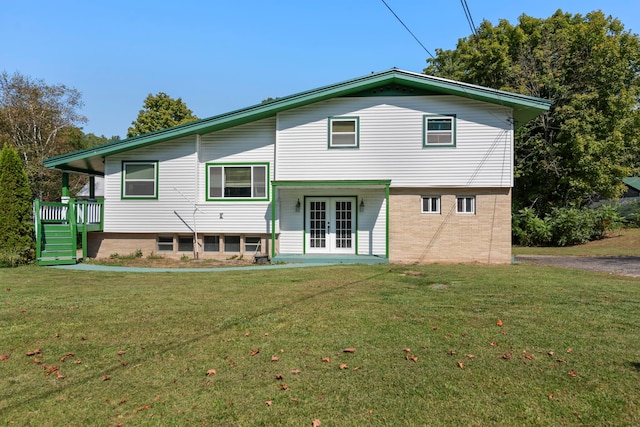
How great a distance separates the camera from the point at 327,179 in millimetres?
14414

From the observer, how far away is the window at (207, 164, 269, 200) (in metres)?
14.9

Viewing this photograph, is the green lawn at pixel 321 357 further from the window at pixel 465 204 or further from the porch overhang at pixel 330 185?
the window at pixel 465 204

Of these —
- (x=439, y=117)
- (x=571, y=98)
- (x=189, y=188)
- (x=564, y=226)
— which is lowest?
(x=564, y=226)

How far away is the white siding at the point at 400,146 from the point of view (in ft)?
45.6

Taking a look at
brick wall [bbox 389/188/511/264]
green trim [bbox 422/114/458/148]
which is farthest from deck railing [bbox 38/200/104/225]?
green trim [bbox 422/114/458/148]

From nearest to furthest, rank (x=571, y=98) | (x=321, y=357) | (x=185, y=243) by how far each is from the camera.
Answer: (x=321, y=357) → (x=185, y=243) → (x=571, y=98)

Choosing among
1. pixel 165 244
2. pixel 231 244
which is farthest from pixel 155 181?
pixel 231 244

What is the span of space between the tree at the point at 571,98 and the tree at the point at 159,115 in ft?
104

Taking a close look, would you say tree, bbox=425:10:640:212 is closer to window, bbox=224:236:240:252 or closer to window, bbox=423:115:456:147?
window, bbox=423:115:456:147

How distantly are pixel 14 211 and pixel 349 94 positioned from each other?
1116cm

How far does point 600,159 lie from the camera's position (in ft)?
78.4

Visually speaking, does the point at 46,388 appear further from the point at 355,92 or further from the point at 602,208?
the point at 602,208

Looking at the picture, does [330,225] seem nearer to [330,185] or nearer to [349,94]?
[330,185]

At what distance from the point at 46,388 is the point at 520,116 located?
592 inches
